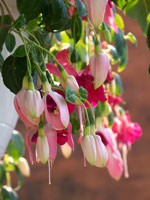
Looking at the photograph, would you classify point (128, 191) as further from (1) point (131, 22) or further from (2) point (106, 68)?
(2) point (106, 68)

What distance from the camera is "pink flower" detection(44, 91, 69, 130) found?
0.37m

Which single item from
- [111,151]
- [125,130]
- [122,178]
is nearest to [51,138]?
[111,151]

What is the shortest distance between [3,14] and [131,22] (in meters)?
1.93

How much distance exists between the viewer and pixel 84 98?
39 centimetres

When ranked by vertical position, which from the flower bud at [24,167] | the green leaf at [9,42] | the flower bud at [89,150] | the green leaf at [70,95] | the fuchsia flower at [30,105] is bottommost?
the flower bud at [24,167]

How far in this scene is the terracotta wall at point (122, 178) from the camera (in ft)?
7.55

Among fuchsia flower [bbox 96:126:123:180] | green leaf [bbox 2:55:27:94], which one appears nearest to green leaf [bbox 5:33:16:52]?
green leaf [bbox 2:55:27:94]

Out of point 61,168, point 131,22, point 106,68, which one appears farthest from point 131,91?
point 106,68

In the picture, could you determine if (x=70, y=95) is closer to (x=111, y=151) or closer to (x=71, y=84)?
(x=71, y=84)

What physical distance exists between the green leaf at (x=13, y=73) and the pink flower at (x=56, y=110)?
6 centimetres

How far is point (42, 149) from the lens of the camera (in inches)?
15.1

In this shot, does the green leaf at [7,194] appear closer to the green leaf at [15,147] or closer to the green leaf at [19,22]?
the green leaf at [15,147]

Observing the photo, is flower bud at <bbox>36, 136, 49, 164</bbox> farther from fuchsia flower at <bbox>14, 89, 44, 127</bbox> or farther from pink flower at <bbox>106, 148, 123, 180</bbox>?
pink flower at <bbox>106, 148, 123, 180</bbox>

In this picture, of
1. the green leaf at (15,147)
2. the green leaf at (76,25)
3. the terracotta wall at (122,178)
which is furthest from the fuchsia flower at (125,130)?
the terracotta wall at (122,178)
